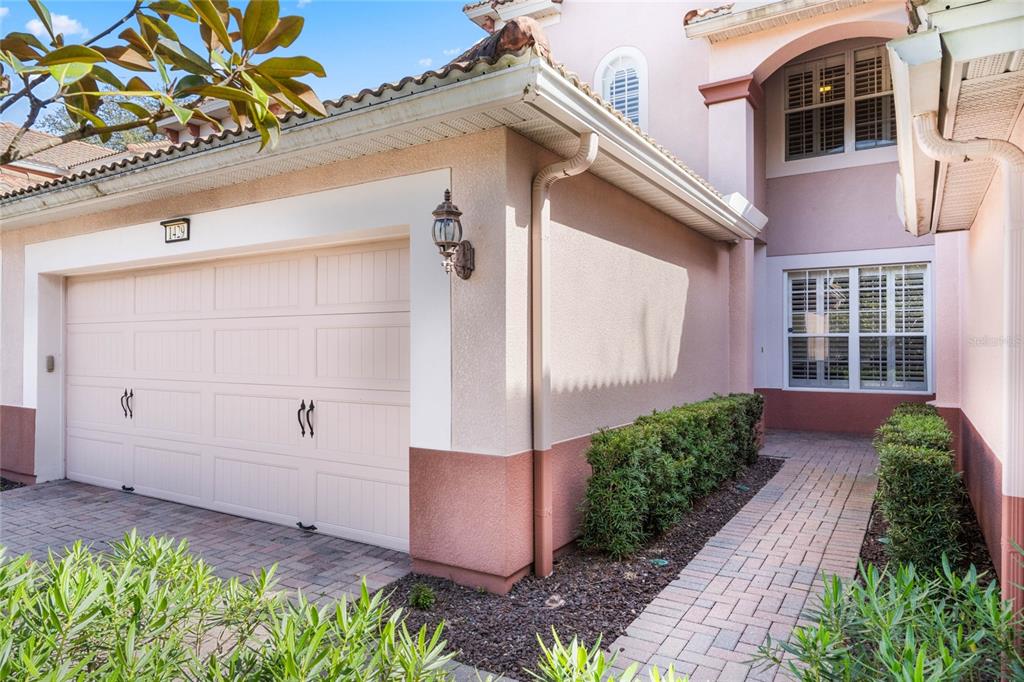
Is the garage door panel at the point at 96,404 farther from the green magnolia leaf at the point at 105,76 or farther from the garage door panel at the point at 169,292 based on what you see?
the green magnolia leaf at the point at 105,76

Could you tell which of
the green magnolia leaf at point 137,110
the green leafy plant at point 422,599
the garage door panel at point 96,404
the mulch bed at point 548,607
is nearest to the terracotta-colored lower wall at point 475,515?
the mulch bed at point 548,607

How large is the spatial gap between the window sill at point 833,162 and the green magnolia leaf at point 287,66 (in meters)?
11.8

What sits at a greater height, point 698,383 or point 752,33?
point 752,33

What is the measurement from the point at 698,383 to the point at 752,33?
5750mm

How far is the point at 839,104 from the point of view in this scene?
1127 cm

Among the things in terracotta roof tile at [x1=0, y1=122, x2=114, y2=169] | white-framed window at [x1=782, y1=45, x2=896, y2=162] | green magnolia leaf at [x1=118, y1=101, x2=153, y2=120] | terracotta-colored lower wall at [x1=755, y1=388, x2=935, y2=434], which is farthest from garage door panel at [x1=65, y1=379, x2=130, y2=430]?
white-framed window at [x1=782, y1=45, x2=896, y2=162]

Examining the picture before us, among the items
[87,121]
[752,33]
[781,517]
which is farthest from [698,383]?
[87,121]

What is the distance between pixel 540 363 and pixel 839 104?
9.63 metres

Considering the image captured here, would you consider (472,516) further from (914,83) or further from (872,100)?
(872,100)

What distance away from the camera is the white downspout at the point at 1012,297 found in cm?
328

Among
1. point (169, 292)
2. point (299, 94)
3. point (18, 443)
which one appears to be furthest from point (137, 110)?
point (18, 443)

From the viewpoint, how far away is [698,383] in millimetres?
8844

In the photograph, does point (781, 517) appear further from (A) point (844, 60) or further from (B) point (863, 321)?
(A) point (844, 60)

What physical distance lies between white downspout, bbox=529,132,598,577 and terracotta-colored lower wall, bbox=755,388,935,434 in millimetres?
8233
